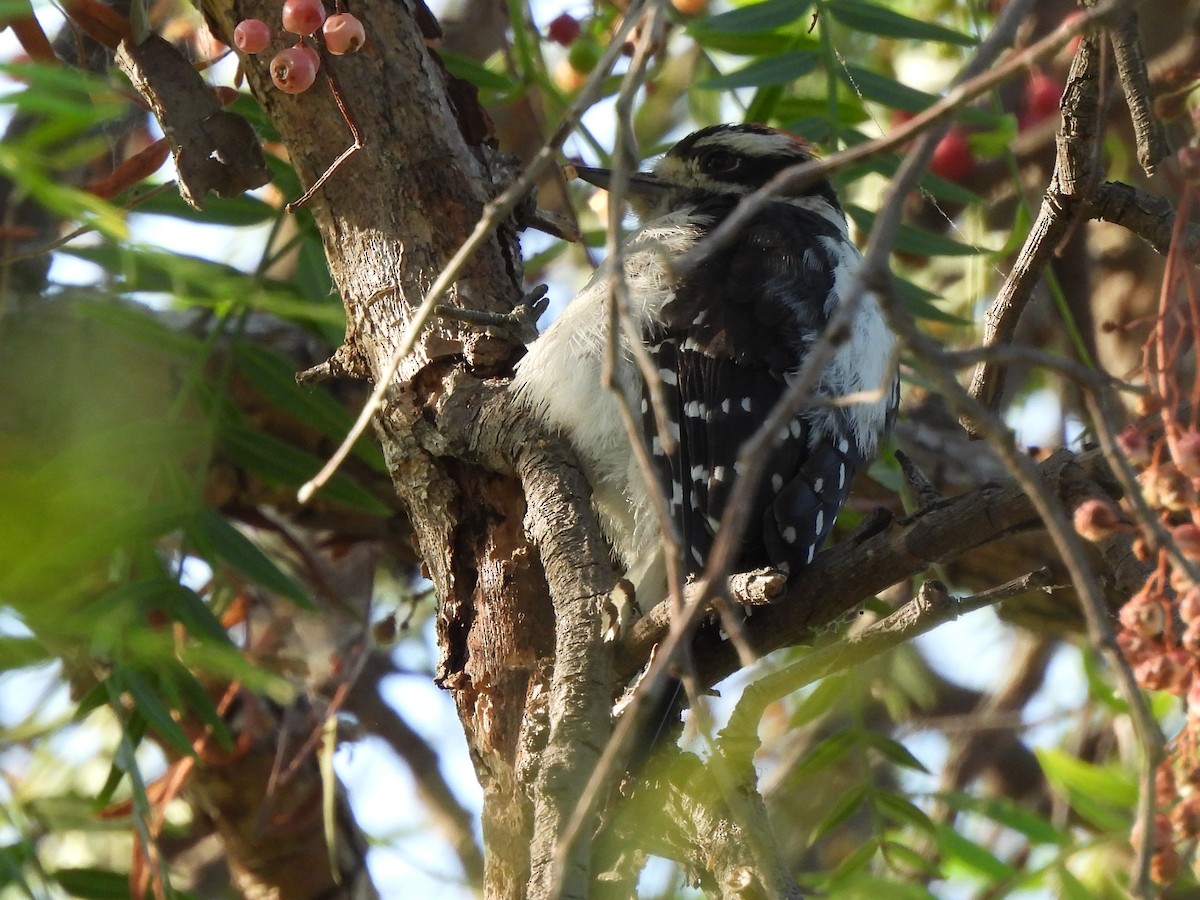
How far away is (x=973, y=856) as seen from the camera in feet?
9.48

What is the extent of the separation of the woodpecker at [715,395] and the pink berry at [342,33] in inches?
25.6

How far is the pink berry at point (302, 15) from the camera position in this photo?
94.6 inches

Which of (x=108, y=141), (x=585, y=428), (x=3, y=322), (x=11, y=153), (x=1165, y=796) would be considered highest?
(x=3, y=322)

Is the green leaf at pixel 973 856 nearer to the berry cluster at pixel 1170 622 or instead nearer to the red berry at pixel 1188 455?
the berry cluster at pixel 1170 622

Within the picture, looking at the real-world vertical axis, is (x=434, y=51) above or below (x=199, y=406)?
above

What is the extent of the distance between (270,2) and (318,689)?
7.77 ft

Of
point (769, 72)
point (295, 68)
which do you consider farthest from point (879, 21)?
point (295, 68)

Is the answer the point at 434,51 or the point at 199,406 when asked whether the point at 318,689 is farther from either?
the point at 434,51

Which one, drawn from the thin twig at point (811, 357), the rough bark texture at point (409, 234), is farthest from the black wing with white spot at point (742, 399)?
the thin twig at point (811, 357)

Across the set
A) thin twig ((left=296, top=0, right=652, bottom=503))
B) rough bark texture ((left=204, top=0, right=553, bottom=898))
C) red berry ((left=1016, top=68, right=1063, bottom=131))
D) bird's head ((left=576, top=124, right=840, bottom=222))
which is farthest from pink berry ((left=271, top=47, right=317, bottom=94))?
red berry ((left=1016, top=68, right=1063, bottom=131))

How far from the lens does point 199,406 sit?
3316 millimetres

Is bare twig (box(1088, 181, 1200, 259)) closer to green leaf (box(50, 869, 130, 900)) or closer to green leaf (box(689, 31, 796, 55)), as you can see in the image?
green leaf (box(689, 31, 796, 55))

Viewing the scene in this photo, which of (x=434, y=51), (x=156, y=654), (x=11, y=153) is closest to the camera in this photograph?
(x=156, y=654)

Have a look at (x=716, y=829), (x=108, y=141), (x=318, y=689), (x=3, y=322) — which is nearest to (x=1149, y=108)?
(x=716, y=829)
